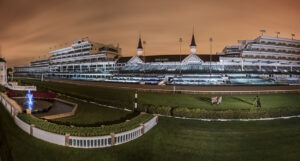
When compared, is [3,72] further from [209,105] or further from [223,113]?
[223,113]

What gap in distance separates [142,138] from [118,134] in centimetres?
209

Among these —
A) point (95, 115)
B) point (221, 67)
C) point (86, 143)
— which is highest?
point (221, 67)

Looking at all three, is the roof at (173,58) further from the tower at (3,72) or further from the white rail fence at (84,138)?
the white rail fence at (84,138)

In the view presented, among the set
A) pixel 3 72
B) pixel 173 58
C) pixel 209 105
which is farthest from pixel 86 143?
pixel 173 58

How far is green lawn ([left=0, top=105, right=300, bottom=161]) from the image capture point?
42.7 ft

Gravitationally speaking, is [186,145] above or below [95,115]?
below

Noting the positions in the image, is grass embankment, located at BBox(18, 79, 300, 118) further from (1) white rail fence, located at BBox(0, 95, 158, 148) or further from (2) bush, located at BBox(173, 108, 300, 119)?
(1) white rail fence, located at BBox(0, 95, 158, 148)

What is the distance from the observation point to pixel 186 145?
1523 cm

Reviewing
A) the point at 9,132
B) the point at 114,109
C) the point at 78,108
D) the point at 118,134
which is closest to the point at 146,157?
the point at 118,134

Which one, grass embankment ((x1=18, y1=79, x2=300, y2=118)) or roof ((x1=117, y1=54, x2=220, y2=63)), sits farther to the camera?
roof ((x1=117, y1=54, x2=220, y2=63))

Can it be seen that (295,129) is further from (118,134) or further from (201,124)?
(118,134)

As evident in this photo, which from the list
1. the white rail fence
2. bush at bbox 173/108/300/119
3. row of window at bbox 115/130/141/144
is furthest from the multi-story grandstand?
the white rail fence

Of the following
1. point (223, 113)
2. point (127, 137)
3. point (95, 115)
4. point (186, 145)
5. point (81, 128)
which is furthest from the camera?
point (95, 115)

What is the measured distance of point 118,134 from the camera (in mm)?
14422
